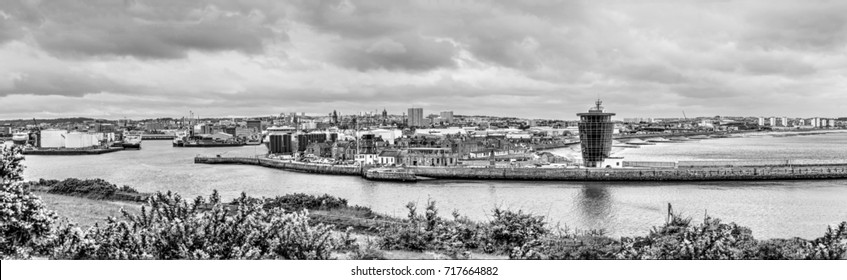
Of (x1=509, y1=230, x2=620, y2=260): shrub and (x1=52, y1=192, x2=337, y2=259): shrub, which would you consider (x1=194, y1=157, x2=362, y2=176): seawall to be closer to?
(x1=509, y1=230, x2=620, y2=260): shrub

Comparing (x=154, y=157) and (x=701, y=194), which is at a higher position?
(x=154, y=157)

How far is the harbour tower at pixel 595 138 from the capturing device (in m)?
14.7

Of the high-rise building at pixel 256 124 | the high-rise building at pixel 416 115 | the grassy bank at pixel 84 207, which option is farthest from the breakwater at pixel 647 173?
the high-rise building at pixel 416 115

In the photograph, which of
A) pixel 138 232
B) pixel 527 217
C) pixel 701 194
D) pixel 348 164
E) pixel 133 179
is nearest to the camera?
pixel 138 232

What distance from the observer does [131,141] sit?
4.57 metres

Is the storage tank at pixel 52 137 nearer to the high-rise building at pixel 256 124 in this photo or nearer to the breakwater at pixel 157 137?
the breakwater at pixel 157 137

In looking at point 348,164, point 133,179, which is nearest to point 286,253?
point 133,179

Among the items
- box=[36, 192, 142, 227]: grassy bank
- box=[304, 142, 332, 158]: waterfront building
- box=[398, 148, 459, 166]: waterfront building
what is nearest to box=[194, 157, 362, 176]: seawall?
box=[398, 148, 459, 166]: waterfront building

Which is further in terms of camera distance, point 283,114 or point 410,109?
point 410,109

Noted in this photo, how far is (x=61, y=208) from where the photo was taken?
169 inches

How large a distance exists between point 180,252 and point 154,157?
384 centimetres

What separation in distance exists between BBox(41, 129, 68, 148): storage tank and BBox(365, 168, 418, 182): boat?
10197mm

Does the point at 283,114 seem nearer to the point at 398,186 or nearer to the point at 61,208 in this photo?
the point at 61,208
